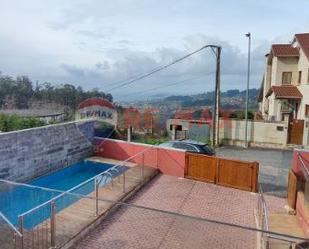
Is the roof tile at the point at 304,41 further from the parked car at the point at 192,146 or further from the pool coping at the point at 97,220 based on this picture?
the pool coping at the point at 97,220

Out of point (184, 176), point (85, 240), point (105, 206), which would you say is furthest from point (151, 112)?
point (85, 240)

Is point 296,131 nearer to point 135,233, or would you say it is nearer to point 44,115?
point 135,233

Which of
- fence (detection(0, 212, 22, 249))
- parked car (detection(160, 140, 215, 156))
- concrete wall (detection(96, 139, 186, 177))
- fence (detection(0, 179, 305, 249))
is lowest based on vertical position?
fence (detection(0, 179, 305, 249))

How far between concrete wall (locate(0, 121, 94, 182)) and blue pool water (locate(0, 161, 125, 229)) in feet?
1.86

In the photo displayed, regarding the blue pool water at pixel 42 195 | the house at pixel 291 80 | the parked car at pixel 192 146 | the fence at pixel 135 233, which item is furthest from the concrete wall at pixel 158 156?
the house at pixel 291 80

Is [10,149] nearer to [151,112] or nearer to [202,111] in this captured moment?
[151,112]

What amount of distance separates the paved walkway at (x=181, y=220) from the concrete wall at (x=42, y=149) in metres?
5.83

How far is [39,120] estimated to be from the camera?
19406 millimetres

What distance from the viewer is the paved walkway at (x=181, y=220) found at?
902cm

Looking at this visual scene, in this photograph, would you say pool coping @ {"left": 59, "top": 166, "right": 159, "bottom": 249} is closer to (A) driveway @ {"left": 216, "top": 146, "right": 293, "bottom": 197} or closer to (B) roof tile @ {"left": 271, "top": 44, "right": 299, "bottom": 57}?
(A) driveway @ {"left": 216, "top": 146, "right": 293, "bottom": 197}

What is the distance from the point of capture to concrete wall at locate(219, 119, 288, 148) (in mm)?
23125

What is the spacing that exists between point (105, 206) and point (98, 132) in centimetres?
1033

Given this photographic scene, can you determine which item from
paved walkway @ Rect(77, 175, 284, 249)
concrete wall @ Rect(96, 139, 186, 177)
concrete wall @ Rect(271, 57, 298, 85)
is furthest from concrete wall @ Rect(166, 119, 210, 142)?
paved walkway @ Rect(77, 175, 284, 249)

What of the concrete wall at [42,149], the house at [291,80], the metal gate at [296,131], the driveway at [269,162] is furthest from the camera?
the house at [291,80]
